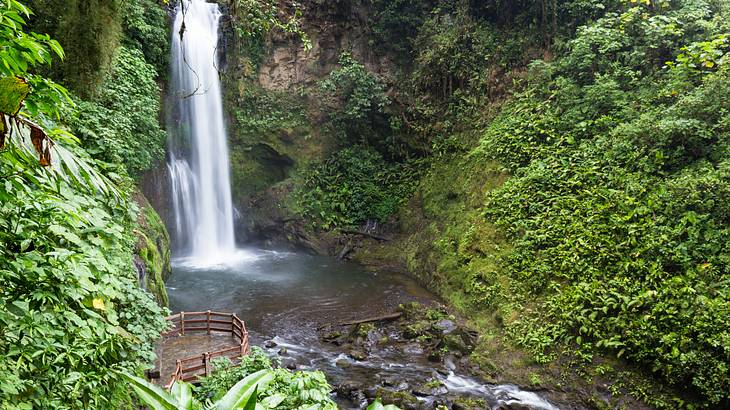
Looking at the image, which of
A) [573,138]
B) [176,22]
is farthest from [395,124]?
[176,22]

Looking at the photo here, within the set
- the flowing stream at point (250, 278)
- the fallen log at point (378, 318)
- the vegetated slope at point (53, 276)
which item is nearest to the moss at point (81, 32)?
the flowing stream at point (250, 278)

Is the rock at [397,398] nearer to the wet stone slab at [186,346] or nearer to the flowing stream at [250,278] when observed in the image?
the flowing stream at [250,278]

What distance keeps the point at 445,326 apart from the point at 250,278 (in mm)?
7157

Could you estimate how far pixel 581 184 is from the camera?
445 inches

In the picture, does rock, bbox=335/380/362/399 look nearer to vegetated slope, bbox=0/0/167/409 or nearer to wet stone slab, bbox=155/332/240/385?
wet stone slab, bbox=155/332/240/385

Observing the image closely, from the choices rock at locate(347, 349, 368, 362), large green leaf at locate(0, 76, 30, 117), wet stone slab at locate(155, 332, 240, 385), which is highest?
large green leaf at locate(0, 76, 30, 117)

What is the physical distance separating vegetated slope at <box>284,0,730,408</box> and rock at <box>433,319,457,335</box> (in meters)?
0.79

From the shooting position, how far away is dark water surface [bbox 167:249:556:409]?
927 centimetres

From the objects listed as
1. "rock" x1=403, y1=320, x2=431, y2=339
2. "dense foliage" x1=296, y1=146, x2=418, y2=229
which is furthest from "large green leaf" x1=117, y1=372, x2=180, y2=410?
→ "dense foliage" x1=296, y1=146, x2=418, y2=229

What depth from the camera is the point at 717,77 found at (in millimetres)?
9750

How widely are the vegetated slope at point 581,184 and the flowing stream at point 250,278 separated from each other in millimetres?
1719

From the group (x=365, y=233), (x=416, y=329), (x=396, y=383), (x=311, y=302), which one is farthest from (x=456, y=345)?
(x=365, y=233)

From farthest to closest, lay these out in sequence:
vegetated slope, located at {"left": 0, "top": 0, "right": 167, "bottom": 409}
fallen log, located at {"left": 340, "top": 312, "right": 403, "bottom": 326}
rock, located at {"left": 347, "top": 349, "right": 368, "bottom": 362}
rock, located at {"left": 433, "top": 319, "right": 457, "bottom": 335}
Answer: fallen log, located at {"left": 340, "top": 312, "right": 403, "bottom": 326}
rock, located at {"left": 433, "top": 319, "right": 457, "bottom": 335}
rock, located at {"left": 347, "top": 349, "right": 368, "bottom": 362}
vegetated slope, located at {"left": 0, "top": 0, "right": 167, "bottom": 409}

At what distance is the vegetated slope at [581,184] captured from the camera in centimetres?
817
